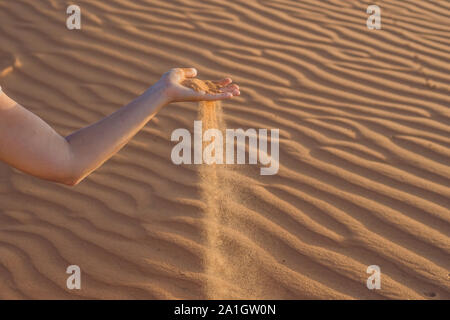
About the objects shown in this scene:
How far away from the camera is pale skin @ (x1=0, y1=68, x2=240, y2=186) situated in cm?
157

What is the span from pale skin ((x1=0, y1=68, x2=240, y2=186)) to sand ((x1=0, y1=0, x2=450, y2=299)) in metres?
1.07

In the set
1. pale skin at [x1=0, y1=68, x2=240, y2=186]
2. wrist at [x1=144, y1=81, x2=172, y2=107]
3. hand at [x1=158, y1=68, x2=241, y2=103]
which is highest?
hand at [x1=158, y1=68, x2=241, y2=103]

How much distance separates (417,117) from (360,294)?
5.71 feet

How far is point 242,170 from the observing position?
3.37 meters

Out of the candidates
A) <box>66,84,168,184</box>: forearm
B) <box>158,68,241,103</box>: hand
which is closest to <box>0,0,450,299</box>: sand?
<box>158,68,241,103</box>: hand

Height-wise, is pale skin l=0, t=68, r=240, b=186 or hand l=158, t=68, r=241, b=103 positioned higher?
hand l=158, t=68, r=241, b=103

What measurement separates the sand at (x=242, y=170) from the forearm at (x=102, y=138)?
106cm

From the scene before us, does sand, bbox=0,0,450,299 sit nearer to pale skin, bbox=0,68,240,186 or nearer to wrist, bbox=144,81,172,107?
wrist, bbox=144,81,172,107

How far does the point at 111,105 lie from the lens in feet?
13.0

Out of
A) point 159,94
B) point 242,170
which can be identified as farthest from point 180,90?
point 242,170

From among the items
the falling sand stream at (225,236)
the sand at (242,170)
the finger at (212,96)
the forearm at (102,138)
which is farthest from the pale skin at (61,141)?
the sand at (242,170)

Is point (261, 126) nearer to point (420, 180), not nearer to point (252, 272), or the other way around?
point (420, 180)

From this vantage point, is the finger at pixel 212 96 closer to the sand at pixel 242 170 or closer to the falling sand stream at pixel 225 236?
the falling sand stream at pixel 225 236

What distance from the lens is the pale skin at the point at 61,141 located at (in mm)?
1573
